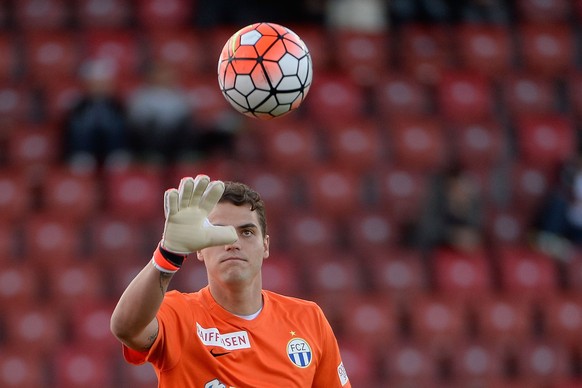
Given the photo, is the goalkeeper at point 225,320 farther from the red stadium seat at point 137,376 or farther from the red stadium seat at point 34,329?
the red stadium seat at point 34,329

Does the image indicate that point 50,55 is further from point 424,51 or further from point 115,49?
point 424,51

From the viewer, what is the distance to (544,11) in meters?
13.8

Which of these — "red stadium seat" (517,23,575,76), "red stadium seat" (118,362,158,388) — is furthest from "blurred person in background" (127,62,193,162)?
"red stadium seat" (517,23,575,76)

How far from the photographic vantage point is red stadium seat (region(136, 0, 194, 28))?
12344 mm

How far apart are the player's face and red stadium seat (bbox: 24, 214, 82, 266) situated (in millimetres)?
5647

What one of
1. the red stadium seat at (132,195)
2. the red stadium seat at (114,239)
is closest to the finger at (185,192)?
the red stadium seat at (114,239)

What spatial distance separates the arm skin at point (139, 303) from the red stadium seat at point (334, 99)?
299 inches

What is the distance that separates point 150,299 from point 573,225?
8162mm

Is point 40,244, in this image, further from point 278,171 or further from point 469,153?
point 469,153

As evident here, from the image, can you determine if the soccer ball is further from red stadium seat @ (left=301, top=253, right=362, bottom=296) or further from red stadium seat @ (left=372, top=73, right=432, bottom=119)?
red stadium seat @ (left=372, top=73, right=432, bottom=119)

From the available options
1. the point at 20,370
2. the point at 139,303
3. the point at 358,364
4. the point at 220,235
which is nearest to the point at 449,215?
the point at 358,364

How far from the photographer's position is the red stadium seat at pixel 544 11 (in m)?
13.7

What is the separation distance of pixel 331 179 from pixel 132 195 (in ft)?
6.31

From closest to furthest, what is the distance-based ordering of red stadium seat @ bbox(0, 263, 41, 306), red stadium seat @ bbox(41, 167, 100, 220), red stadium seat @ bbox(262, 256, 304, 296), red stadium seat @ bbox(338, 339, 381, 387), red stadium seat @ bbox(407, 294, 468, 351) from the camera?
red stadium seat @ bbox(338, 339, 381, 387)
red stadium seat @ bbox(0, 263, 41, 306)
red stadium seat @ bbox(262, 256, 304, 296)
red stadium seat @ bbox(407, 294, 468, 351)
red stadium seat @ bbox(41, 167, 100, 220)
